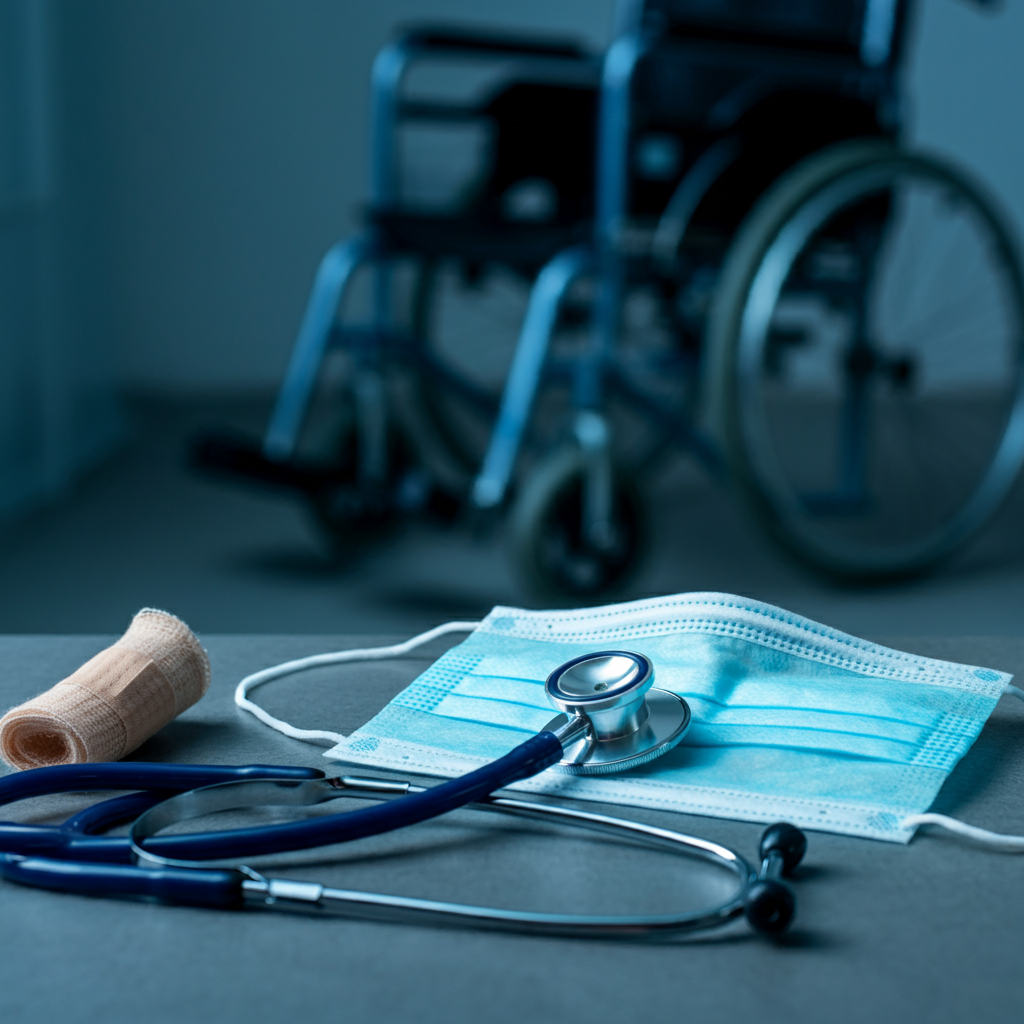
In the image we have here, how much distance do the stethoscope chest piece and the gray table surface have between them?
0.09 ft

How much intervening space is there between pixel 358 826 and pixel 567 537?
1.38m

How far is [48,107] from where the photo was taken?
2730mm

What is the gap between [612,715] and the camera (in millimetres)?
436

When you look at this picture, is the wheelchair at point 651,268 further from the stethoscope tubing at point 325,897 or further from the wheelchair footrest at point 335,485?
the stethoscope tubing at point 325,897

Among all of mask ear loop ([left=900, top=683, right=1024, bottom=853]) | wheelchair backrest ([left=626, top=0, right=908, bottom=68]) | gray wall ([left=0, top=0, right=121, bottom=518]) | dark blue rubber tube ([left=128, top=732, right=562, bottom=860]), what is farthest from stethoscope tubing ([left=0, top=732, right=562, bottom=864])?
gray wall ([left=0, top=0, right=121, bottom=518])

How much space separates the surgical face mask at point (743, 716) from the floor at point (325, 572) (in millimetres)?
1243

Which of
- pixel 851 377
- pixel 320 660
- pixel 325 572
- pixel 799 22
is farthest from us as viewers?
pixel 799 22

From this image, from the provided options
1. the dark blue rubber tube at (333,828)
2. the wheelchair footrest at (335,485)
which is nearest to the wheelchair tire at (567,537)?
the wheelchair footrest at (335,485)

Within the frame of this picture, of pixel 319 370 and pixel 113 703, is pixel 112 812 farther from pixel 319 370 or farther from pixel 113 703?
pixel 319 370

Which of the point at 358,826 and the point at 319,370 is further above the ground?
the point at 358,826

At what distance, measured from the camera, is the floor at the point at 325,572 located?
6.00ft

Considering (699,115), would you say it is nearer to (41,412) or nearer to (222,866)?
(41,412)

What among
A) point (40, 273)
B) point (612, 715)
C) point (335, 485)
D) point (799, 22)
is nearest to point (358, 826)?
point (612, 715)

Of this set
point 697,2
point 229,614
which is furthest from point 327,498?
point 697,2
